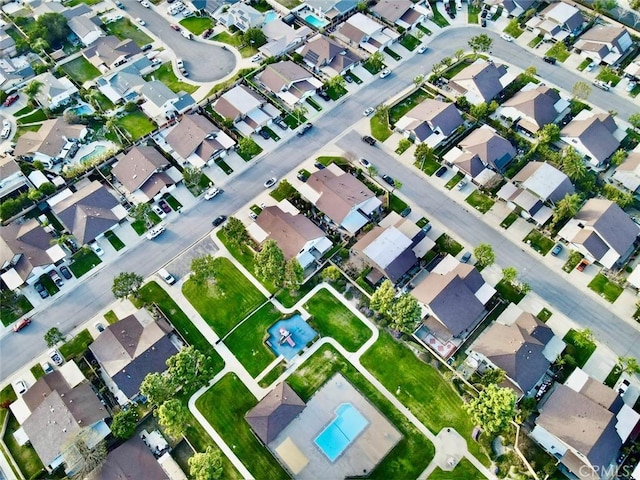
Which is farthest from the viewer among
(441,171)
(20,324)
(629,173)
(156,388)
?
(441,171)

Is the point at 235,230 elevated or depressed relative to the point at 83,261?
depressed

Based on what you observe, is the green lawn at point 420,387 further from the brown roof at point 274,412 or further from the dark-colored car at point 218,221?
the dark-colored car at point 218,221

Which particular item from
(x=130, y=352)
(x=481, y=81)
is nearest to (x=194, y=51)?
(x=481, y=81)

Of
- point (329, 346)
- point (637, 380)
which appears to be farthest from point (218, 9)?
point (637, 380)

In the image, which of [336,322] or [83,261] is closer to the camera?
[336,322]

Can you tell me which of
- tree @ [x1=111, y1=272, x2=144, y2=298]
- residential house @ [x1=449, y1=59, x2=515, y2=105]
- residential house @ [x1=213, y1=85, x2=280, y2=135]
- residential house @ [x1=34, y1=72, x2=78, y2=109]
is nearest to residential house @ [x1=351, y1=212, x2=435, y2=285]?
residential house @ [x1=213, y1=85, x2=280, y2=135]

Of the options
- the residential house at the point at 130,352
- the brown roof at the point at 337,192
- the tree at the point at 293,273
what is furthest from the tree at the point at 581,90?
the residential house at the point at 130,352

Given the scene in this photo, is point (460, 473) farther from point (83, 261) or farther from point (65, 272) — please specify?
point (65, 272)
